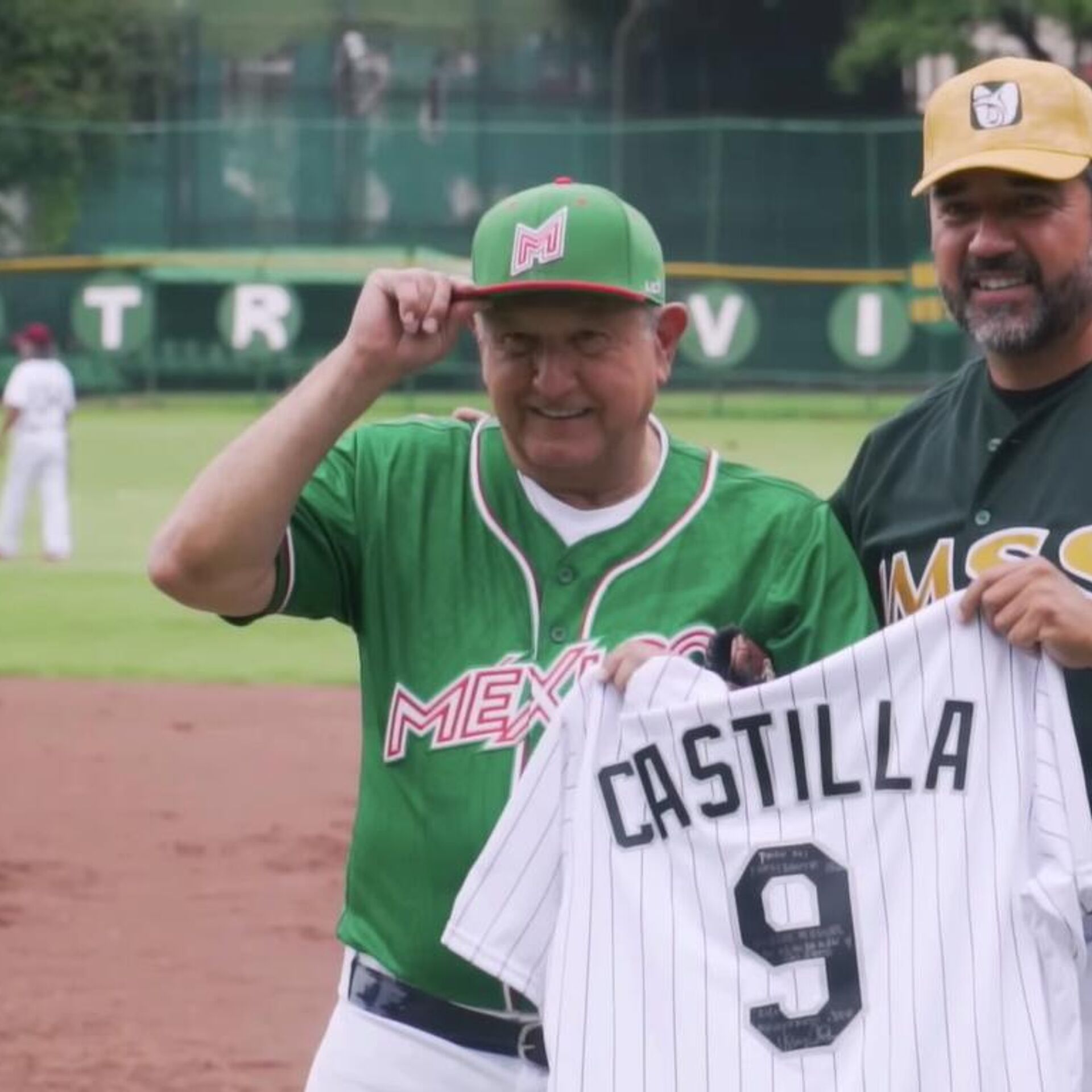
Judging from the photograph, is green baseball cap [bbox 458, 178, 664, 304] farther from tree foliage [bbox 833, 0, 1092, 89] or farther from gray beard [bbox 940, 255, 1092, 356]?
Result: tree foliage [bbox 833, 0, 1092, 89]

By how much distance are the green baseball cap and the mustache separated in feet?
1.57

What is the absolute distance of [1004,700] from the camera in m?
3.10

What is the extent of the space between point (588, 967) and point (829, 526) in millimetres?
635

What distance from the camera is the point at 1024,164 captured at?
3.34 meters

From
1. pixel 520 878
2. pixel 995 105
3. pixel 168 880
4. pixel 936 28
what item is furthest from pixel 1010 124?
pixel 936 28

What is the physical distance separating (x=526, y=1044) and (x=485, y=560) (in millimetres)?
608

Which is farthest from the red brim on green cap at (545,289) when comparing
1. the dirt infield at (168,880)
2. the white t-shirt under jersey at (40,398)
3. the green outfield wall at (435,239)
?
the green outfield wall at (435,239)

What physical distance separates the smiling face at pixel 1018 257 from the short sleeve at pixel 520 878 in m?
0.82

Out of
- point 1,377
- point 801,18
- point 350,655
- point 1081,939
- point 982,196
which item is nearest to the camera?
point 1081,939

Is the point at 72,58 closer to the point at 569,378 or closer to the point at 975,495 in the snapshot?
the point at 975,495

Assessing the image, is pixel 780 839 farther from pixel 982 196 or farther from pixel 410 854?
pixel 982 196

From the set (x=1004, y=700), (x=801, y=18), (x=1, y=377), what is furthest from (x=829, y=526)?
(x=801, y=18)

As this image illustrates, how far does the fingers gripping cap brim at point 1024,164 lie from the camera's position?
11.0ft

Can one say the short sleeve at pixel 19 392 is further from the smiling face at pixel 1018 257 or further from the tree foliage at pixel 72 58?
the tree foliage at pixel 72 58
